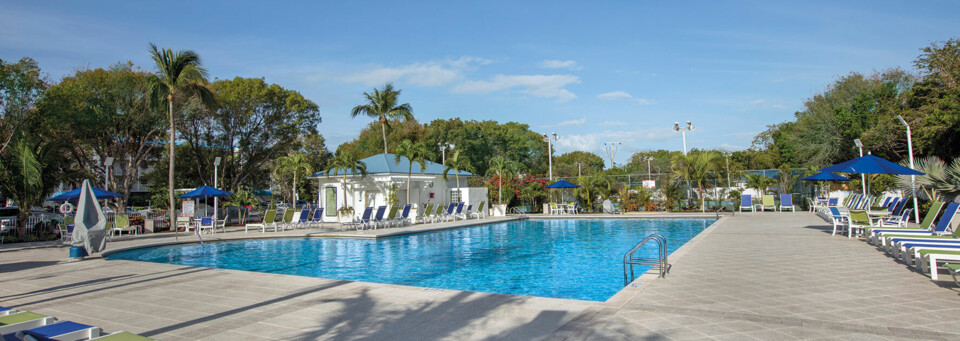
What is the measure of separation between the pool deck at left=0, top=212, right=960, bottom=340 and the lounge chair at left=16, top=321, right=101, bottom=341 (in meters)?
1.30

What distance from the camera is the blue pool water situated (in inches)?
330

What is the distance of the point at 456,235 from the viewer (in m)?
16.8

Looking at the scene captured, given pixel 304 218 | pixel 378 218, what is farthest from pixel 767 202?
pixel 304 218

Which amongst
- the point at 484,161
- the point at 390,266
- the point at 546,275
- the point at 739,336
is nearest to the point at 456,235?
the point at 390,266

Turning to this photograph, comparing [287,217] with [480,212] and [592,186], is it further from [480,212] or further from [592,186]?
[592,186]

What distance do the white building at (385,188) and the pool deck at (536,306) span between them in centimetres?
1396

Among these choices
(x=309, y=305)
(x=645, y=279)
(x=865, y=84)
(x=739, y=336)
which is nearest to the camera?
(x=739, y=336)

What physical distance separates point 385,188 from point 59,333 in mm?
19260

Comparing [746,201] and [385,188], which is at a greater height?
[385,188]

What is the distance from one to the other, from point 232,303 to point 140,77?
23.9 m

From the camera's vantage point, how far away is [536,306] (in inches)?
198

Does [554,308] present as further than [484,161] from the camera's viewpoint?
No

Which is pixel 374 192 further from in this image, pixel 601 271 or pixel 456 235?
pixel 601 271

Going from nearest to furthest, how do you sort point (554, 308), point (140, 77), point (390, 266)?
point (554, 308), point (390, 266), point (140, 77)
